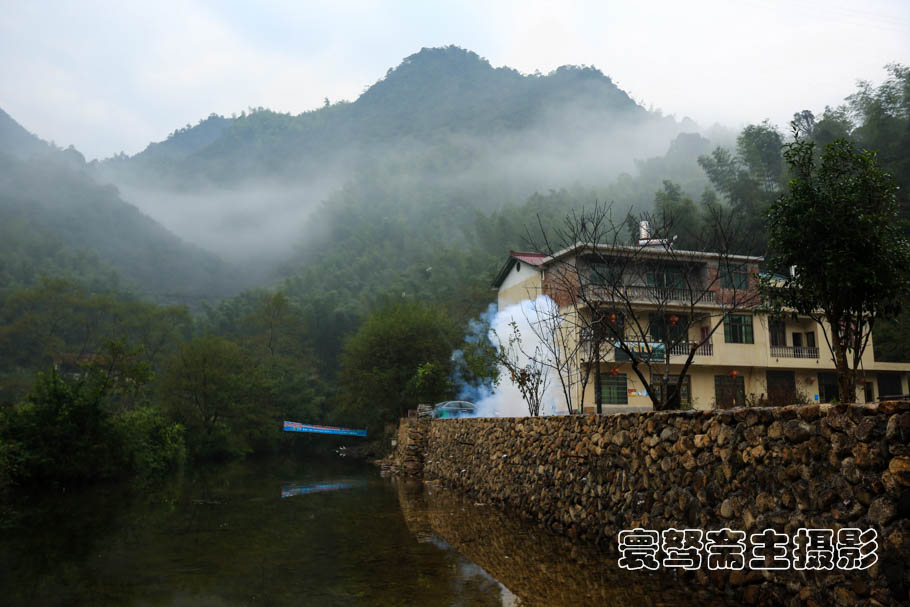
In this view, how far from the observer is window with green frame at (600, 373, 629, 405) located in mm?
25578

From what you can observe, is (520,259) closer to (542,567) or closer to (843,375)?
(843,375)

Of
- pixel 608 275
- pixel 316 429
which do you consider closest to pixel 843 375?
pixel 608 275

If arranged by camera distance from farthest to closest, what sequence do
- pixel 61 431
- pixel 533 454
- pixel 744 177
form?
pixel 744 177 → pixel 61 431 → pixel 533 454

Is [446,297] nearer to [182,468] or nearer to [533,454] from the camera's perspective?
[182,468]

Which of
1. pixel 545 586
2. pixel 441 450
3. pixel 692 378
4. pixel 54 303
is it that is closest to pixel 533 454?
pixel 545 586

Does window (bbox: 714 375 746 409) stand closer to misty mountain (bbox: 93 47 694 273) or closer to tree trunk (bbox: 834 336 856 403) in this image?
tree trunk (bbox: 834 336 856 403)

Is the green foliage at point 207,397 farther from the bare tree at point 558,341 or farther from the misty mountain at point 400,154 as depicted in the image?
the misty mountain at point 400,154

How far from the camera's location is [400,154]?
10906 centimetres

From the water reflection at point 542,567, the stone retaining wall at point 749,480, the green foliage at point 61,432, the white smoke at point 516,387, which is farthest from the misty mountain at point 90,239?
the stone retaining wall at point 749,480

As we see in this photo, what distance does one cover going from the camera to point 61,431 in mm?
15547

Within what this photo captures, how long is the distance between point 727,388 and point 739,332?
2.41 meters

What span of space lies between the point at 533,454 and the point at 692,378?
1867cm

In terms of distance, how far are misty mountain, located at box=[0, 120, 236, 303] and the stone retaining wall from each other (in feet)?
215

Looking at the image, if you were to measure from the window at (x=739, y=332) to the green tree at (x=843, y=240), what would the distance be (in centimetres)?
1699
